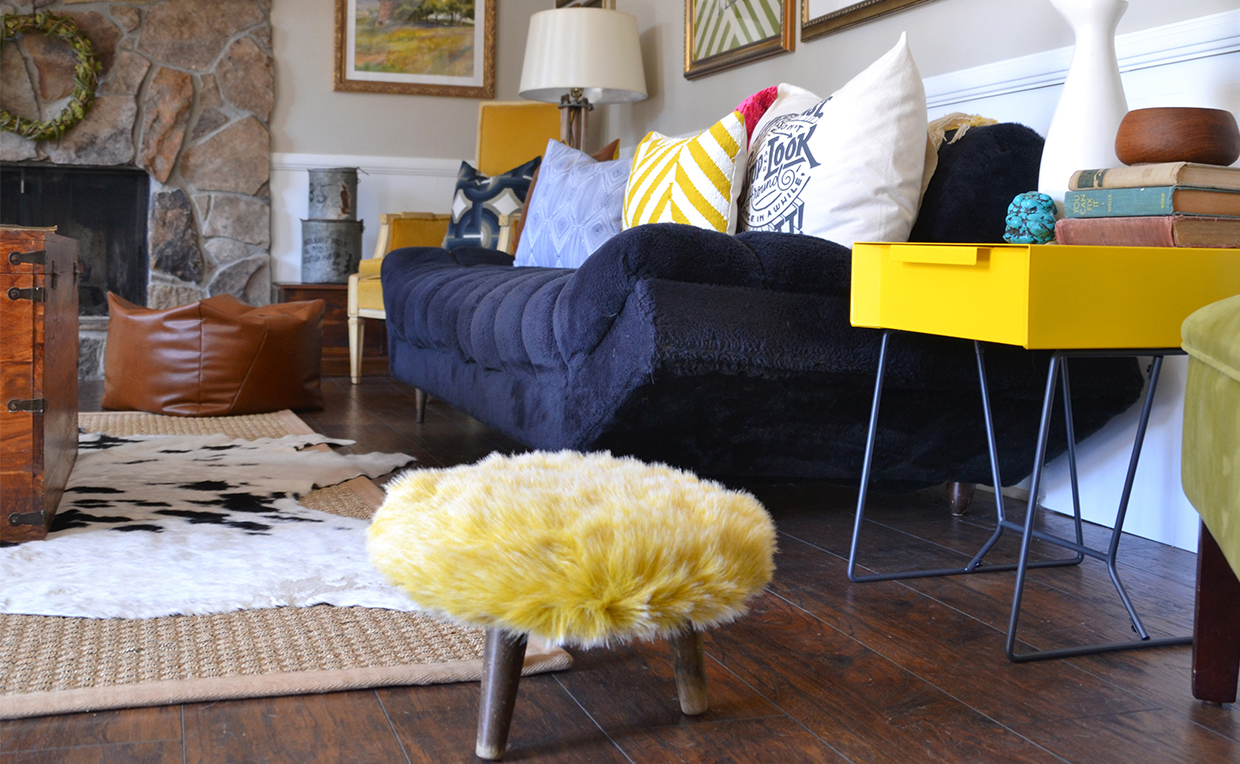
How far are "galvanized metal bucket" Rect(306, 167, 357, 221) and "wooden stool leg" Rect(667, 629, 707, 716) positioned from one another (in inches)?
154

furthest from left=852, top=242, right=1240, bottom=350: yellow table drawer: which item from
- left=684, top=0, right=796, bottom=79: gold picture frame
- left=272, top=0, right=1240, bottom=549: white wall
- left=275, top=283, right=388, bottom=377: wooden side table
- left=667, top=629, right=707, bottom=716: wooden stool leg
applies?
left=275, top=283, right=388, bottom=377: wooden side table

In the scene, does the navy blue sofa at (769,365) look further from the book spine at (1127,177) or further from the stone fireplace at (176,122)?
the stone fireplace at (176,122)

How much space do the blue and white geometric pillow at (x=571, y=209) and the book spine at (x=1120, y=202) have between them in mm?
1249

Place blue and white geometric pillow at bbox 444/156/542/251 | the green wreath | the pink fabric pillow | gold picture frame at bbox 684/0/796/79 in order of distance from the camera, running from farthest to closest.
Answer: the green wreath < blue and white geometric pillow at bbox 444/156/542/251 < gold picture frame at bbox 684/0/796/79 < the pink fabric pillow

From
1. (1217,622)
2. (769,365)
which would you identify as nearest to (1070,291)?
(1217,622)

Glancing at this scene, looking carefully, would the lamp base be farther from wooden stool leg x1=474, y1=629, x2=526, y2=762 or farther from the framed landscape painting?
wooden stool leg x1=474, y1=629, x2=526, y2=762

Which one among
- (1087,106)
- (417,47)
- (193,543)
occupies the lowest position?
(193,543)

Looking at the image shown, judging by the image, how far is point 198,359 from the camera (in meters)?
3.27

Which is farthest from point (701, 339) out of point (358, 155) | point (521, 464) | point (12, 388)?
point (358, 155)

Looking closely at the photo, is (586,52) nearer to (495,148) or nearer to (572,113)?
(572,113)

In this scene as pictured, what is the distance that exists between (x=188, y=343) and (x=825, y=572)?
2274 mm

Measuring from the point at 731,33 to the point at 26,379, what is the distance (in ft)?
8.18

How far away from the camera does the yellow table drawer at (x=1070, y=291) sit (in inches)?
49.8

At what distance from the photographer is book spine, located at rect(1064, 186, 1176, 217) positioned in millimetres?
1418
